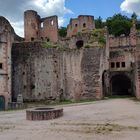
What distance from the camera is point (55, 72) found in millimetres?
34719

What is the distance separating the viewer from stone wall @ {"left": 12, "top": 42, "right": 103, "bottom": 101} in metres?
33.0

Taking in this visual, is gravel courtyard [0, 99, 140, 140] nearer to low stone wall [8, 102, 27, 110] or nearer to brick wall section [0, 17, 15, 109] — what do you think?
low stone wall [8, 102, 27, 110]

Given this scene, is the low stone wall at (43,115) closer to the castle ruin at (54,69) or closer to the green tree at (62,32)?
the castle ruin at (54,69)

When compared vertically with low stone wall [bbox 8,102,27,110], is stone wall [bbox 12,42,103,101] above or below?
above

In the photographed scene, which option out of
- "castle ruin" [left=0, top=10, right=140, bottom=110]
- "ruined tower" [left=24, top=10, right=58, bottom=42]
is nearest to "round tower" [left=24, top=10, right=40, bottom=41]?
"ruined tower" [left=24, top=10, right=58, bottom=42]

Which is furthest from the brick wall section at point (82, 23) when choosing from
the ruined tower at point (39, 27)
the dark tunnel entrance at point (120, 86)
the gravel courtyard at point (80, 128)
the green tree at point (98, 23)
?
the gravel courtyard at point (80, 128)

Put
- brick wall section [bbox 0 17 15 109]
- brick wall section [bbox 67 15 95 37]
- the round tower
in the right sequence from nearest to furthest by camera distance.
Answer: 1. brick wall section [bbox 0 17 15 109]
2. the round tower
3. brick wall section [bbox 67 15 95 37]

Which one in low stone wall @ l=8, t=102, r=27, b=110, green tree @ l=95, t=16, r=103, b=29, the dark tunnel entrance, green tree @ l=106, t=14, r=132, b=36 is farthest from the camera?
green tree @ l=95, t=16, r=103, b=29

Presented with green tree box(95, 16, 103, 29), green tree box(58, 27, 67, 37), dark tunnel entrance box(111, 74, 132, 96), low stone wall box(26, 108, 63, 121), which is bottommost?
low stone wall box(26, 108, 63, 121)

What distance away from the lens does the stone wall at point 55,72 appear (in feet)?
108

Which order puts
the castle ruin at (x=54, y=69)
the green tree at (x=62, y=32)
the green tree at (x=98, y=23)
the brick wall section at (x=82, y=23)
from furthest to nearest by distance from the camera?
1. the green tree at (x=98, y=23)
2. the green tree at (x=62, y=32)
3. the brick wall section at (x=82, y=23)
4. the castle ruin at (x=54, y=69)

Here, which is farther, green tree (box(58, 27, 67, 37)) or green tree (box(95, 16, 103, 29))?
green tree (box(95, 16, 103, 29))

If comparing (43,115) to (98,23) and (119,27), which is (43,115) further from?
(98,23)

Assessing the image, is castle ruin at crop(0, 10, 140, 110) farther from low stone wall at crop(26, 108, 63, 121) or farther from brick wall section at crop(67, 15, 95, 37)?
low stone wall at crop(26, 108, 63, 121)
